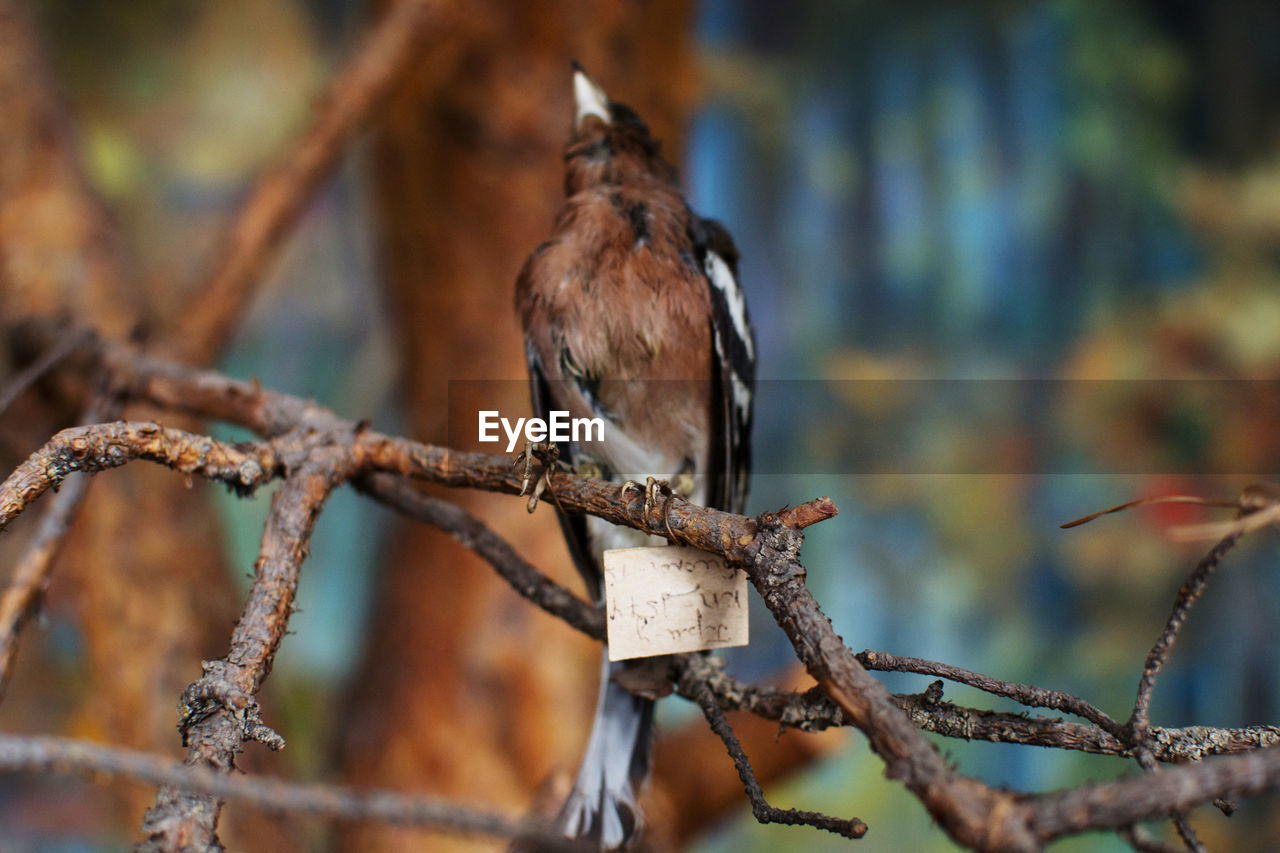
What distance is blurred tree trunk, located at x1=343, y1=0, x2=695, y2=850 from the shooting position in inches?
78.4

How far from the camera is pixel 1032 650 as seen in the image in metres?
2.60

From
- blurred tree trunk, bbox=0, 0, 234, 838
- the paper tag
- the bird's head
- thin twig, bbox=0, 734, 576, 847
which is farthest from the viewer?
blurred tree trunk, bbox=0, 0, 234, 838

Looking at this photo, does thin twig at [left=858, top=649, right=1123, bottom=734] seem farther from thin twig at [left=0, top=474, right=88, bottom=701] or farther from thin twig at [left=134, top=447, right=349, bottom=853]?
thin twig at [left=0, top=474, right=88, bottom=701]

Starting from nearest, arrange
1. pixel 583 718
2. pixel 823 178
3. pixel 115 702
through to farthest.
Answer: pixel 115 702, pixel 583 718, pixel 823 178

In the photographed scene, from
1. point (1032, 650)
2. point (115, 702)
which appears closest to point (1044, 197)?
point (1032, 650)

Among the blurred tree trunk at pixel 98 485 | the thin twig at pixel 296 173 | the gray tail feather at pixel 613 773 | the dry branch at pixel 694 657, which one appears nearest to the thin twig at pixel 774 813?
the dry branch at pixel 694 657

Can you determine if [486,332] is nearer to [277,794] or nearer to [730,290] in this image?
[730,290]

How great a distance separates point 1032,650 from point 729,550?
7.77 feet

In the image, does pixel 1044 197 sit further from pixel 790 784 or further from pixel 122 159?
pixel 122 159

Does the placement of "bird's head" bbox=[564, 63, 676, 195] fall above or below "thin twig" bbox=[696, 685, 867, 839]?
above

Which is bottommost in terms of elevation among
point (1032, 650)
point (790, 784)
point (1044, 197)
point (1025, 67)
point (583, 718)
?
point (790, 784)

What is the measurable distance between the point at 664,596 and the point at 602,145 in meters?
0.68

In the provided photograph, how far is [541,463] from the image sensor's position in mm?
868

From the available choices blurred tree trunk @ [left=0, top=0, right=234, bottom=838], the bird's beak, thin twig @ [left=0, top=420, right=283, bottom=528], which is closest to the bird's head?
the bird's beak
